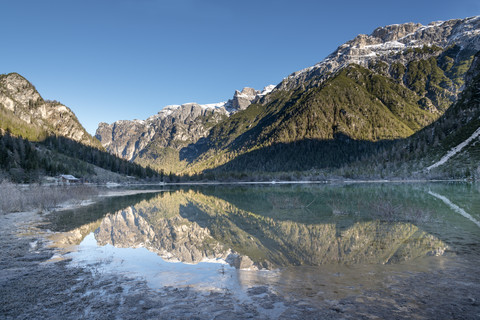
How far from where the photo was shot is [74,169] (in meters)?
154

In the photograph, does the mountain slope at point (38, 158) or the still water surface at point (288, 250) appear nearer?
the still water surface at point (288, 250)

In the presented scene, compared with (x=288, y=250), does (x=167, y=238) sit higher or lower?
lower

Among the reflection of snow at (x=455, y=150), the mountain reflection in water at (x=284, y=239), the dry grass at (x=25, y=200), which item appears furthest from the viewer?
the reflection of snow at (x=455, y=150)

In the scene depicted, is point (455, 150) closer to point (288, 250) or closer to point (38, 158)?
point (288, 250)

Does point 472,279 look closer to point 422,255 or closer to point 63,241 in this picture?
point 422,255

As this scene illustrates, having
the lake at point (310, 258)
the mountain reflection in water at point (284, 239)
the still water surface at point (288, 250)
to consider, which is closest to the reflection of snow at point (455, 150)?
Result: the still water surface at point (288, 250)

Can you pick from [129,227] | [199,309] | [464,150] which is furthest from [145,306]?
[464,150]

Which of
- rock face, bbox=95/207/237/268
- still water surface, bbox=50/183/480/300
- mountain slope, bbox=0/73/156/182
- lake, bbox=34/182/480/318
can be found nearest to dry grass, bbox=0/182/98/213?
still water surface, bbox=50/183/480/300

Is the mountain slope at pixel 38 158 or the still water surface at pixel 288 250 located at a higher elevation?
the mountain slope at pixel 38 158

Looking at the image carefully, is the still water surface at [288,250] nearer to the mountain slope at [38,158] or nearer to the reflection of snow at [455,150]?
the mountain slope at [38,158]

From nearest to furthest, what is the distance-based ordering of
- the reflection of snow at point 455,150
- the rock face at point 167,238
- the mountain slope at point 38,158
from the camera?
the rock face at point 167,238 < the mountain slope at point 38,158 < the reflection of snow at point 455,150

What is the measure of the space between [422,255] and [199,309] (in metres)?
10.2

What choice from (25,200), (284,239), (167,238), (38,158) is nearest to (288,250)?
(284,239)

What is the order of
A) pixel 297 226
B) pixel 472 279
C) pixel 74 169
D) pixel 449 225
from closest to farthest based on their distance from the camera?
pixel 472 279, pixel 449 225, pixel 297 226, pixel 74 169
